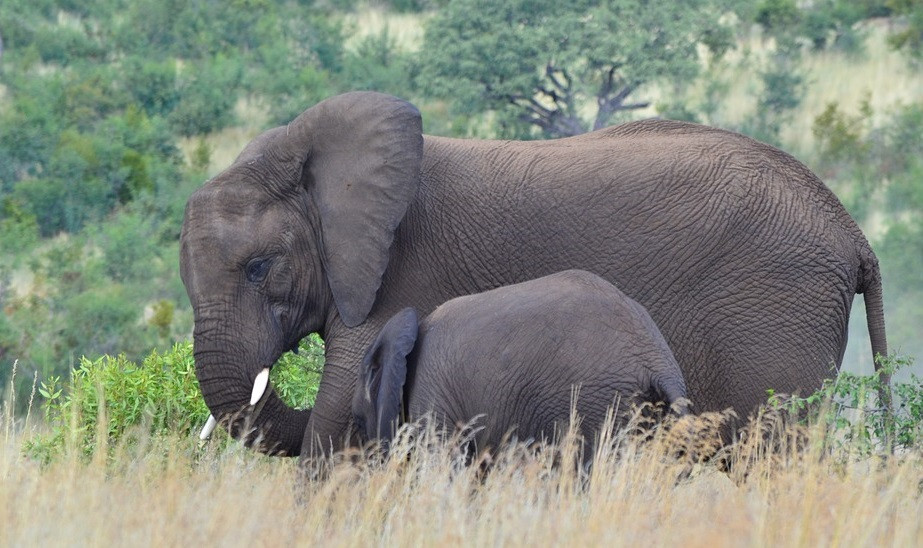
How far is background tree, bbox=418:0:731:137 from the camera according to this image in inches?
967

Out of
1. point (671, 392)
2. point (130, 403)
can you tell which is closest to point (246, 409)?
point (130, 403)

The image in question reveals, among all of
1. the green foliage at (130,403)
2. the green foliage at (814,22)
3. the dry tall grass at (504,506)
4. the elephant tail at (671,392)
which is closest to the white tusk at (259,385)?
the dry tall grass at (504,506)

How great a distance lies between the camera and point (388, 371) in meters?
6.12

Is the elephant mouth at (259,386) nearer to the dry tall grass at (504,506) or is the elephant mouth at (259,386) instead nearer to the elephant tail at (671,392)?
the dry tall grass at (504,506)

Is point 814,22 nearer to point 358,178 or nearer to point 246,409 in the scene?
point 358,178

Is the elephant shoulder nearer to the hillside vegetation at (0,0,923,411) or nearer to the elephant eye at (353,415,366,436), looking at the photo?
the elephant eye at (353,415,366,436)

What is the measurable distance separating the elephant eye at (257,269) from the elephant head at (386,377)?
0.60 m

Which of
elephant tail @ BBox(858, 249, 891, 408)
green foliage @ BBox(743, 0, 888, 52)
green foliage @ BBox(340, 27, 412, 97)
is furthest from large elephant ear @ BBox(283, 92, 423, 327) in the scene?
green foliage @ BBox(743, 0, 888, 52)

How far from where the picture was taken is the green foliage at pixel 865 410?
622 centimetres

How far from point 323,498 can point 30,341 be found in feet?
36.4

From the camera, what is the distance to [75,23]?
32.5 meters

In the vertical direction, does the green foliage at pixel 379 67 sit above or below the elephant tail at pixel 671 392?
below

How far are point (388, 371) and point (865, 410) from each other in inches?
79.5

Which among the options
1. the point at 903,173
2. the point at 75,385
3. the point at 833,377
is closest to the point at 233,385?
the point at 75,385
